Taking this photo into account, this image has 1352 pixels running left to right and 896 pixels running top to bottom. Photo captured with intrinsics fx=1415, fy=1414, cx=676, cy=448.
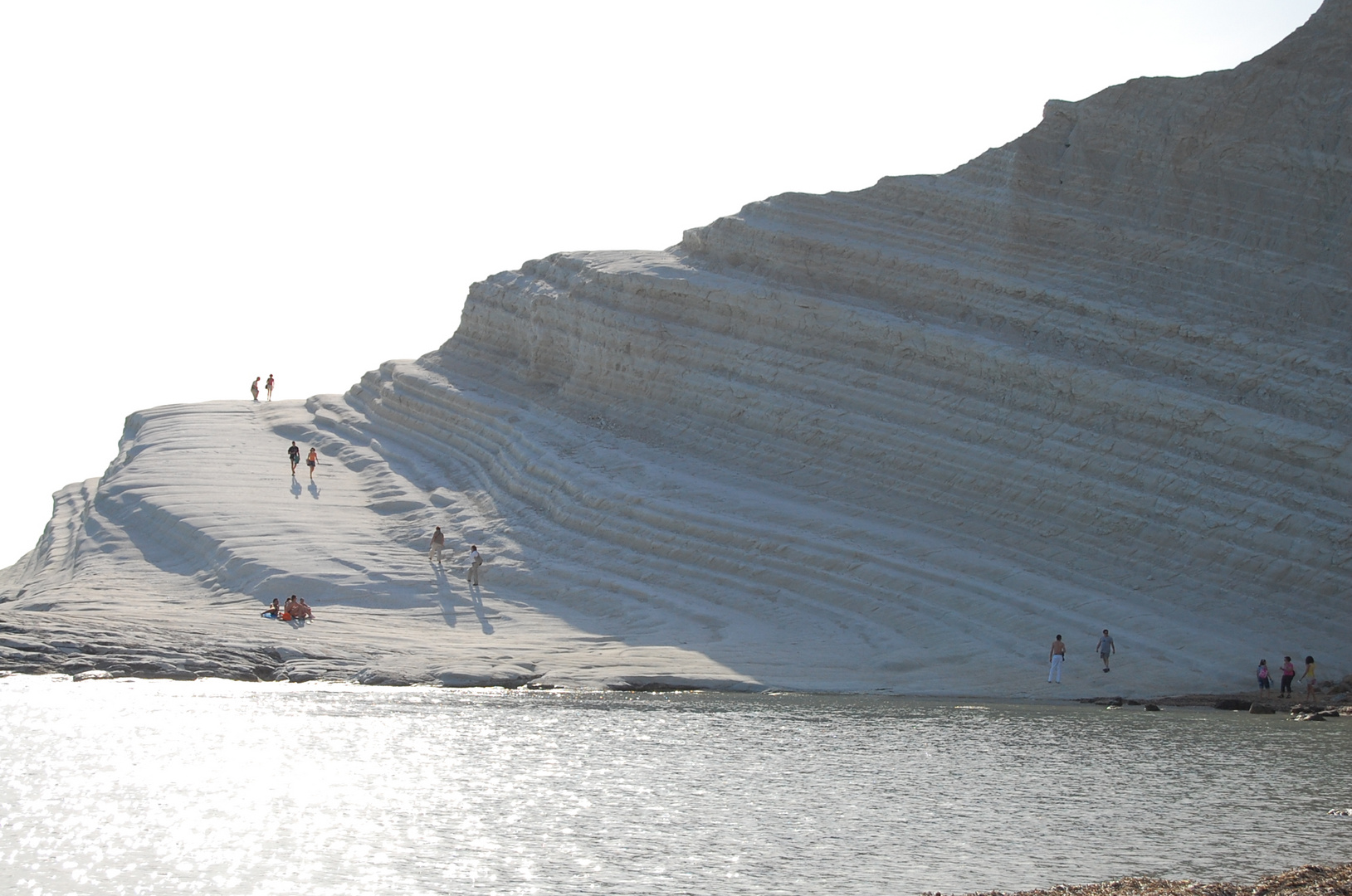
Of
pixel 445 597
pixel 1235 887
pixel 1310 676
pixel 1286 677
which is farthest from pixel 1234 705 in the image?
pixel 445 597

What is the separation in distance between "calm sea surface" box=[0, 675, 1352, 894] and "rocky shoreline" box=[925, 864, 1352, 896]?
50 centimetres

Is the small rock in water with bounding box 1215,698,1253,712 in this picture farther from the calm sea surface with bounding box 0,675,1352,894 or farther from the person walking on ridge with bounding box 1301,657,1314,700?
the person walking on ridge with bounding box 1301,657,1314,700

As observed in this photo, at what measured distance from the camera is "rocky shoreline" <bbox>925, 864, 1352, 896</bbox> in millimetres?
8688

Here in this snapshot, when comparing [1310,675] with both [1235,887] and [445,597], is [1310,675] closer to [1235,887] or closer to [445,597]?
[1235,887]

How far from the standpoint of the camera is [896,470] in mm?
25750

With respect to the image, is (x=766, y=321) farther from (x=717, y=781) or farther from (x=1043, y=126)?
(x=717, y=781)

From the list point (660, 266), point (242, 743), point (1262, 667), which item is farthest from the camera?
point (660, 266)

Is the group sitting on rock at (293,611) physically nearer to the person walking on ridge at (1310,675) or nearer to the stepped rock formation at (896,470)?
the stepped rock formation at (896,470)

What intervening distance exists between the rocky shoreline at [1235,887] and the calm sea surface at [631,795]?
0.50 metres

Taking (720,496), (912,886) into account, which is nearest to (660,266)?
(720,496)

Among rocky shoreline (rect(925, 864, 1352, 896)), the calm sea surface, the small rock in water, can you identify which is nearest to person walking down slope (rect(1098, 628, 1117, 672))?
the small rock in water

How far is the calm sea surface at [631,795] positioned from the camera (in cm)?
1010

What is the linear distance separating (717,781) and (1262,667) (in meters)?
10.4

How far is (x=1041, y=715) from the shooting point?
710 inches
